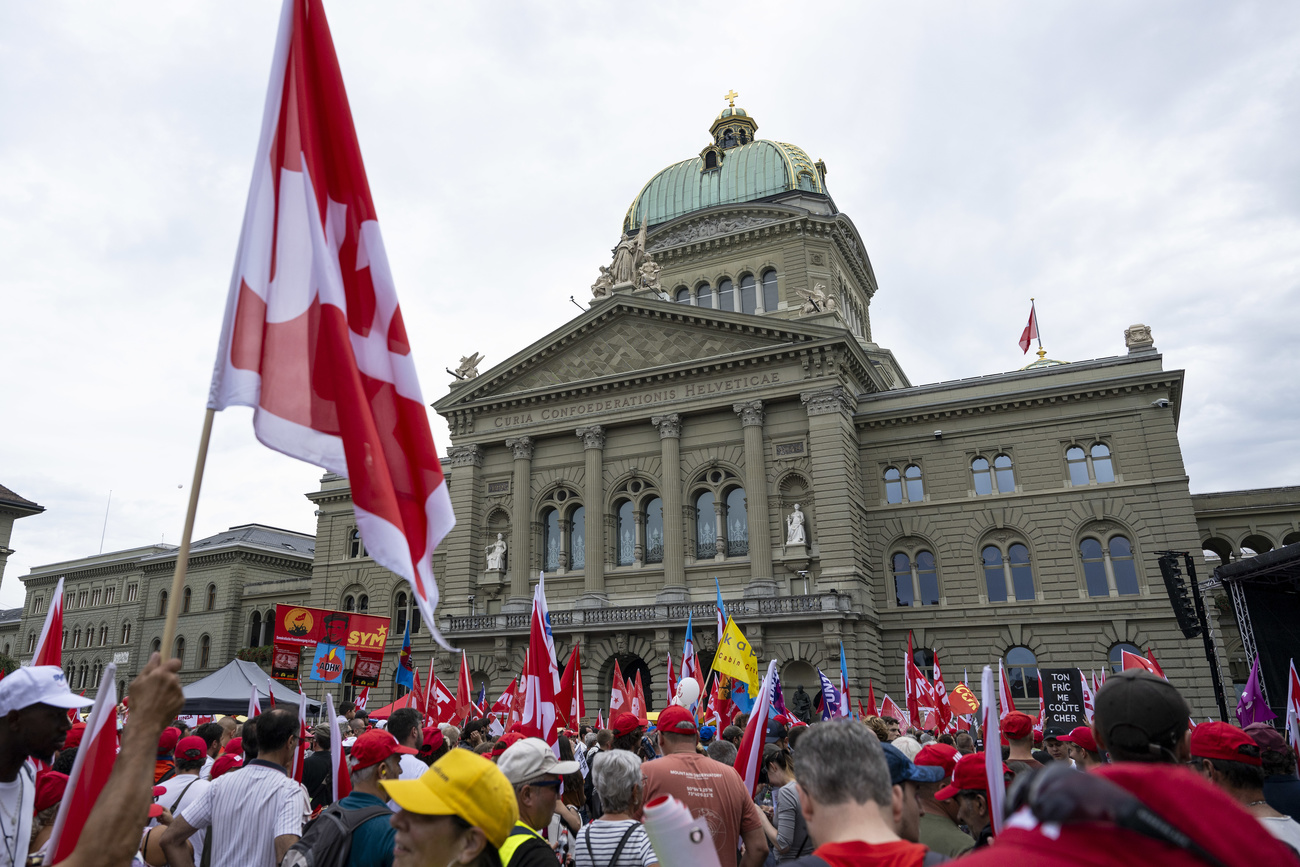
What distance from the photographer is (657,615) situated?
101 feet

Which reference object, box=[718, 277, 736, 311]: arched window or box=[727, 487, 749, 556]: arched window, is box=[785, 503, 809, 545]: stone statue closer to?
box=[727, 487, 749, 556]: arched window

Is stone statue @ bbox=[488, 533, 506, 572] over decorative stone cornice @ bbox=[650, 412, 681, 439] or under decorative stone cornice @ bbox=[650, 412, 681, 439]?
under

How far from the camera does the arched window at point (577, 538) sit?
3497 centimetres

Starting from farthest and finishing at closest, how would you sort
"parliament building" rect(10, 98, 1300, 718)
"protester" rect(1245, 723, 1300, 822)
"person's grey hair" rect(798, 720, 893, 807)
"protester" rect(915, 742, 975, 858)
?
"parliament building" rect(10, 98, 1300, 718) < "protester" rect(1245, 723, 1300, 822) < "protester" rect(915, 742, 975, 858) < "person's grey hair" rect(798, 720, 893, 807)

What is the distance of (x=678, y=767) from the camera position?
535 centimetres

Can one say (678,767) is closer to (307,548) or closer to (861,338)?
(861,338)

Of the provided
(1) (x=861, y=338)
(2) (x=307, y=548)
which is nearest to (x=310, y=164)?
(1) (x=861, y=338)

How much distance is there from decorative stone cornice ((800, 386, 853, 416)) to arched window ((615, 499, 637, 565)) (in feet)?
27.6

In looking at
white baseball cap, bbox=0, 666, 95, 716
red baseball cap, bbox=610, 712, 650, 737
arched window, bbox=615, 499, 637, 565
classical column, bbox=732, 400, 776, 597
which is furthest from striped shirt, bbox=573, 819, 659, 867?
arched window, bbox=615, 499, 637, 565

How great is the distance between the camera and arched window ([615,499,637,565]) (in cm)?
3428

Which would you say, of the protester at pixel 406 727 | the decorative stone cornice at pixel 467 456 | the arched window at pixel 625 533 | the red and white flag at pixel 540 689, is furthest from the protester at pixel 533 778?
the decorative stone cornice at pixel 467 456

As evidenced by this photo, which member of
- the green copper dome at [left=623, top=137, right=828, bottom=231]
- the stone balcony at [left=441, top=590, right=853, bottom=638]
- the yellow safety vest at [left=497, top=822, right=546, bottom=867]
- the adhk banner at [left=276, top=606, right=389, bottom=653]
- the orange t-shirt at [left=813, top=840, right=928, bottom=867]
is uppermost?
the green copper dome at [left=623, top=137, right=828, bottom=231]

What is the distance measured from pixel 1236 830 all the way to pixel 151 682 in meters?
2.85

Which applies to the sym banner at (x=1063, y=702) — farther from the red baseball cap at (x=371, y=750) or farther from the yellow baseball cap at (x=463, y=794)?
the yellow baseball cap at (x=463, y=794)
